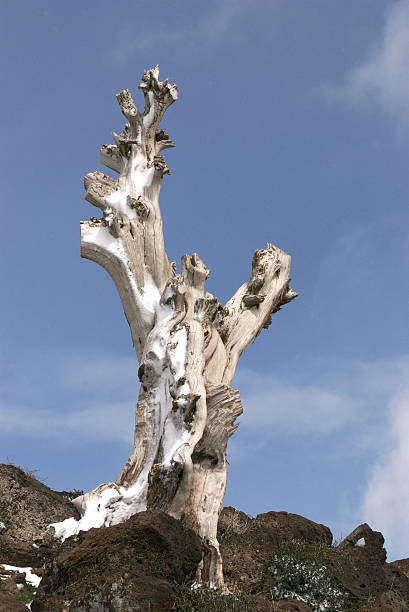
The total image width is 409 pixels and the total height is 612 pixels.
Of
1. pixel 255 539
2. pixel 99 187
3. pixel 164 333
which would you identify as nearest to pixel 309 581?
pixel 255 539

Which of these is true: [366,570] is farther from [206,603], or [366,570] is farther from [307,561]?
[206,603]

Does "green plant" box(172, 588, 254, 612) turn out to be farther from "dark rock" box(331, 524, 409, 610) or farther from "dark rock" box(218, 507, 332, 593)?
"dark rock" box(331, 524, 409, 610)

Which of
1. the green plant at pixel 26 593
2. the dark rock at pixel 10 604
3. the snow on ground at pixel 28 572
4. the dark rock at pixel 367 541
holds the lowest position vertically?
the dark rock at pixel 10 604

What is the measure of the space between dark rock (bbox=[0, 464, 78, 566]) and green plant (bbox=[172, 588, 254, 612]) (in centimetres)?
385

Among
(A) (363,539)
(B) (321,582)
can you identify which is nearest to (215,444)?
(B) (321,582)

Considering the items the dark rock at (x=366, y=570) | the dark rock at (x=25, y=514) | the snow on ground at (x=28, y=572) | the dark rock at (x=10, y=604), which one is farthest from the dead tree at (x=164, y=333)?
the dark rock at (x=366, y=570)

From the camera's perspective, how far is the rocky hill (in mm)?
8258

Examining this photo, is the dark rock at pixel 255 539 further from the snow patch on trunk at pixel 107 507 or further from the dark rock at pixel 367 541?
the snow patch on trunk at pixel 107 507

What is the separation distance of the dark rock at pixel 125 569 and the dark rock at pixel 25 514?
9.54 ft

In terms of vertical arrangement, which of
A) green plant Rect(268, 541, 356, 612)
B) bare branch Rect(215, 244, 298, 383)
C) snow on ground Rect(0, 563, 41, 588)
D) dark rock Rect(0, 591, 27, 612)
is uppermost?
bare branch Rect(215, 244, 298, 383)

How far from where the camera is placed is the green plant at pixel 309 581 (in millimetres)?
11031

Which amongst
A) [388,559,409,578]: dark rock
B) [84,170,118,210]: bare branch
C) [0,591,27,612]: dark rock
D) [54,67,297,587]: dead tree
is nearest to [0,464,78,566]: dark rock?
[54,67,297,587]: dead tree

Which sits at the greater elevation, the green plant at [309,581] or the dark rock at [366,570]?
the dark rock at [366,570]

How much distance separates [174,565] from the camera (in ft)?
28.4
